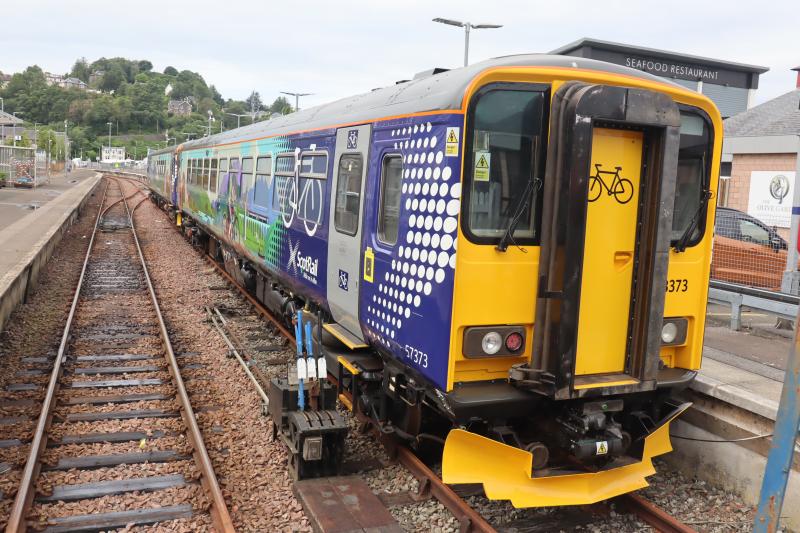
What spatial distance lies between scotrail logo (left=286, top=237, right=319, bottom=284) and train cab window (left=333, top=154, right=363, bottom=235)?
0.83 metres

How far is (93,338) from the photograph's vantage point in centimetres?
969

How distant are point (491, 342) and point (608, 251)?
0.97 m

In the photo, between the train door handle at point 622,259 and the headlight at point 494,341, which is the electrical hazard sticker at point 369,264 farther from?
the train door handle at point 622,259

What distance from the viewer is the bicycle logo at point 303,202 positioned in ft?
22.8

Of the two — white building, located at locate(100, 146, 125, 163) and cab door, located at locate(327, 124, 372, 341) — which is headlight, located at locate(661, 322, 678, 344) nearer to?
cab door, located at locate(327, 124, 372, 341)

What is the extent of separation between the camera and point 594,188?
4.35 m

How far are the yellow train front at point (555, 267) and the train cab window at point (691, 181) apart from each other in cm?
30

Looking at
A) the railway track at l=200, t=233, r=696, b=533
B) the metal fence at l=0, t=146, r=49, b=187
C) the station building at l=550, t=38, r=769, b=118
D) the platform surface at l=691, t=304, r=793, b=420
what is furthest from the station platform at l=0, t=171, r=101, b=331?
the station building at l=550, t=38, r=769, b=118

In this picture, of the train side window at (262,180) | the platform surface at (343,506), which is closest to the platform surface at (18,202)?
the train side window at (262,180)

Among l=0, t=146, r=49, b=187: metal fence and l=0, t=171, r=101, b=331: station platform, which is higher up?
l=0, t=146, r=49, b=187: metal fence

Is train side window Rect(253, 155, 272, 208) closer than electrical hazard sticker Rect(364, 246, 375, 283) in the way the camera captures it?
No

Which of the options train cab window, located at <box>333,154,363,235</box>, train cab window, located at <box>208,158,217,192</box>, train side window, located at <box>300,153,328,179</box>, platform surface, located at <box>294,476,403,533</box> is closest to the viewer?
platform surface, located at <box>294,476,403,533</box>

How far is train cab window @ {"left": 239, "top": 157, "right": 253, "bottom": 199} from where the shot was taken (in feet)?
35.0

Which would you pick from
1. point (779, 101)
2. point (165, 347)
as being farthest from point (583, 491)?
point (779, 101)
